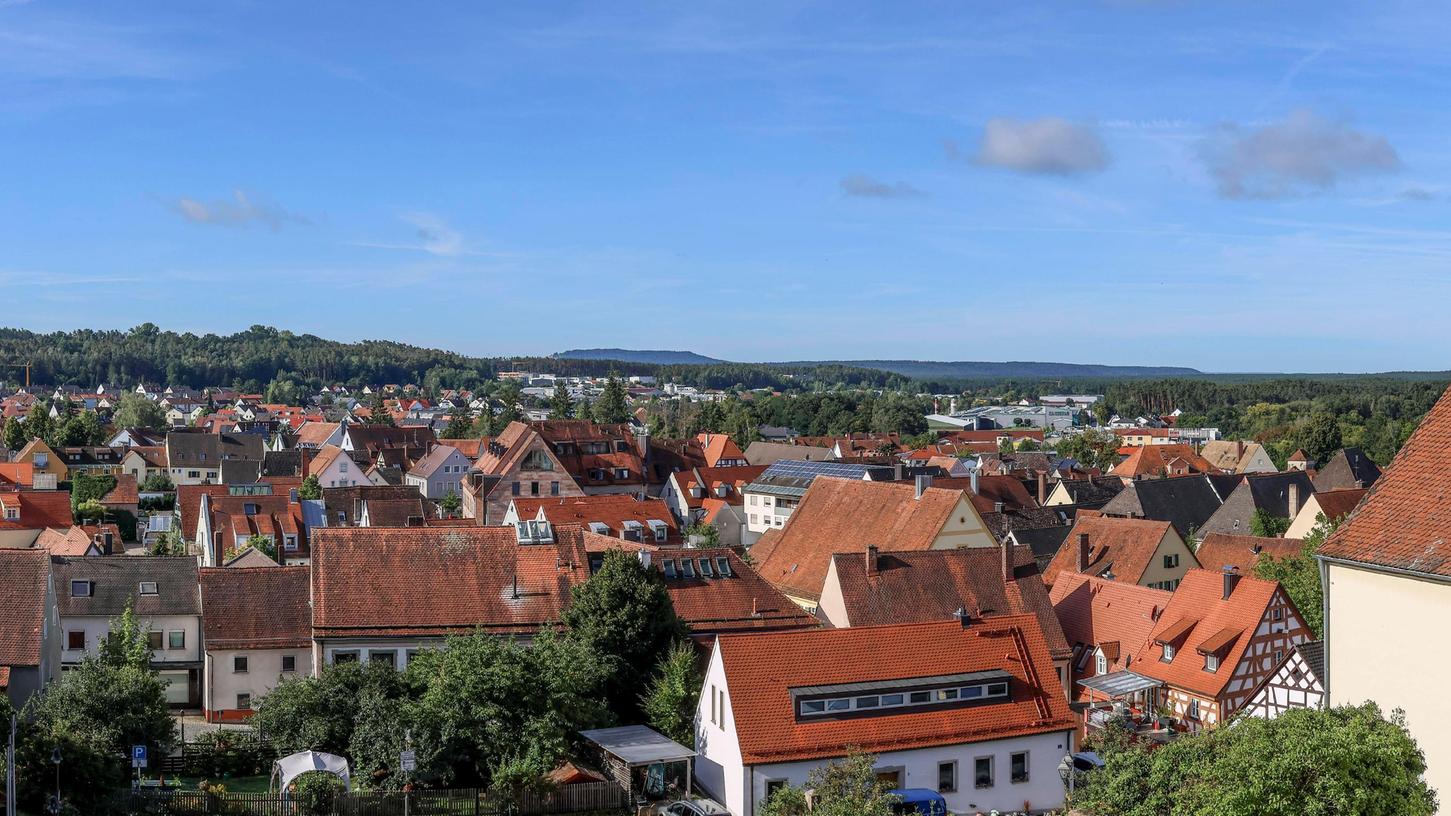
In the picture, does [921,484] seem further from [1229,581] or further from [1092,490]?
[1092,490]

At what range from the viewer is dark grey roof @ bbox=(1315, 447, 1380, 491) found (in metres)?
84.9

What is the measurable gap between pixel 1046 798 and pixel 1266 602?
11.3 metres

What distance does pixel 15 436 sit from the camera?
131 meters

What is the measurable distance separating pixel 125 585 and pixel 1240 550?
141 feet

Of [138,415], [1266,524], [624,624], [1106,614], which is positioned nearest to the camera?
[624,624]

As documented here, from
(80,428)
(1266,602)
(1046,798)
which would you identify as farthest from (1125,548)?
(80,428)

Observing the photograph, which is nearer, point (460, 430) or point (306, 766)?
point (306, 766)

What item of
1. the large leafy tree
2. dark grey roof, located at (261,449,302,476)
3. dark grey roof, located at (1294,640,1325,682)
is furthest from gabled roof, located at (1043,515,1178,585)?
dark grey roof, located at (261,449,302,476)

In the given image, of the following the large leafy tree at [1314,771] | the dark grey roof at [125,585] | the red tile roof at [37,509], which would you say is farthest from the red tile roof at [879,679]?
the red tile roof at [37,509]

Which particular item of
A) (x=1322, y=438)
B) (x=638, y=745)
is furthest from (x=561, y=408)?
(x=638, y=745)

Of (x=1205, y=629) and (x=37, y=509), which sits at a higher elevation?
(x=37, y=509)

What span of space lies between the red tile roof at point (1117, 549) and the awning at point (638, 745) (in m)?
23.0

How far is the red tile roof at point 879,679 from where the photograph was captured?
97.9 feet

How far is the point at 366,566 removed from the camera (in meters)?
39.6
